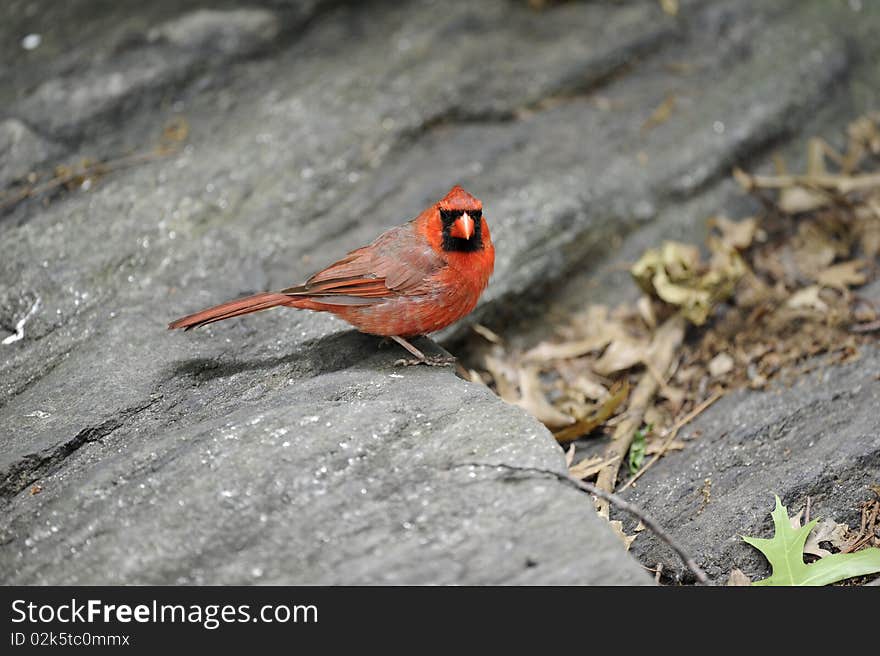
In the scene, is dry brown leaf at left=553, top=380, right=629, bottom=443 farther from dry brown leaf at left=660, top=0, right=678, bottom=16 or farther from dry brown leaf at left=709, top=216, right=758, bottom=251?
dry brown leaf at left=660, top=0, right=678, bottom=16

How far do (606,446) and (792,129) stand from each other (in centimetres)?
310

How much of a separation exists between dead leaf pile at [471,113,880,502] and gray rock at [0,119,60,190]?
111 inches

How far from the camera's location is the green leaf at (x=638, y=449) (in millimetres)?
4262

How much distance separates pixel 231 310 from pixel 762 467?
2460 mm

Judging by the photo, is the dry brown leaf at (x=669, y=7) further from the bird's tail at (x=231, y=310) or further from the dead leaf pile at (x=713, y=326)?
the bird's tail at (x=231, y=310)

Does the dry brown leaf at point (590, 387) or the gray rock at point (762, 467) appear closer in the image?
the gray rock at point (762, 467)

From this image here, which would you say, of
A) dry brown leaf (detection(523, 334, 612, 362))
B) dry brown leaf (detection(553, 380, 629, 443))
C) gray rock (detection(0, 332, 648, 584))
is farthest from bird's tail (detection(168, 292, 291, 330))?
dry brown leaf (detection(523, 334, 612, 362))

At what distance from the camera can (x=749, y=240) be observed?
5.51 metres

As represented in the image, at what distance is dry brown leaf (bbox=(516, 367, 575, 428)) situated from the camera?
4504 mm

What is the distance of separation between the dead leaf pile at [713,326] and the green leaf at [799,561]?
2.67 feet

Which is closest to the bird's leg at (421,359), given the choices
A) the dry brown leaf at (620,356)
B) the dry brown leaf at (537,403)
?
the dry brown leaf at (537,403)

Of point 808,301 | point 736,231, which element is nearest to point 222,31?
point 736,231

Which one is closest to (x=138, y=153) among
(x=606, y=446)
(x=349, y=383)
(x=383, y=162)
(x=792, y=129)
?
(x=383, y=162)
